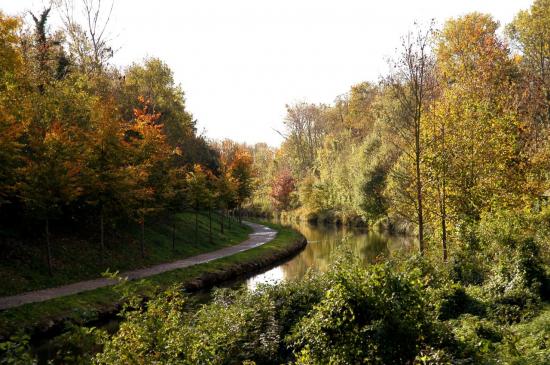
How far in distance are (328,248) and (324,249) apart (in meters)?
0.62

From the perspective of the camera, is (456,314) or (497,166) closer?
(456,314)

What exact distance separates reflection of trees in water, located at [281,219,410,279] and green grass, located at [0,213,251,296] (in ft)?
24.7

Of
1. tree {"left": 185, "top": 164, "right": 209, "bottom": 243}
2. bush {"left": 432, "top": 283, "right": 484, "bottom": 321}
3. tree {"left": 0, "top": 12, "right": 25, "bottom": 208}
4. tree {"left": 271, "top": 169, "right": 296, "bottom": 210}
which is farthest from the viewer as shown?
tree {"left": 271, "top": 169, "right": 296, "bottom": 210}

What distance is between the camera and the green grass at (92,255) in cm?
2123

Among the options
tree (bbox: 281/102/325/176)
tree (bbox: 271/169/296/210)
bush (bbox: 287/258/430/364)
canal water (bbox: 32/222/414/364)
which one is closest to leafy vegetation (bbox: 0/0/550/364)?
bush (bbox: 287/258/430/364)

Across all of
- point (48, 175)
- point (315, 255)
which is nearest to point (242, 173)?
point (315, 255)

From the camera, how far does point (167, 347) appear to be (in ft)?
22.6

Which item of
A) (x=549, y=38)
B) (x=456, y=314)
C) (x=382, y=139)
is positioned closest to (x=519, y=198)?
(x=456, y=314)

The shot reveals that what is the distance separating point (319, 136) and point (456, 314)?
78.3 metres

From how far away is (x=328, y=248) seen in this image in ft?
142

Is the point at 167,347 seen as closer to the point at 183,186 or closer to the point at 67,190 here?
the point at 67,190

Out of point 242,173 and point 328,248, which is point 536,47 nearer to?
point 328,248

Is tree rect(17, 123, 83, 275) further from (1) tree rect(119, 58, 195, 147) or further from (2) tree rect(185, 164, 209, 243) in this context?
(1) tree rect(119, 58, 195, 147)

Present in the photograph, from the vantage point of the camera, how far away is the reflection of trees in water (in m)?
32.8
